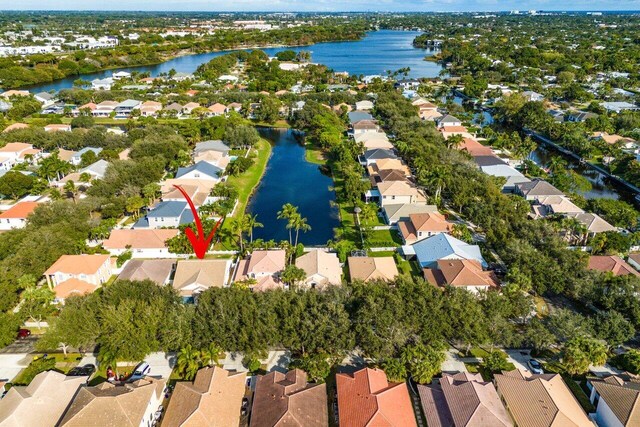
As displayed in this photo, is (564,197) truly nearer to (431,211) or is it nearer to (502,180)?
(502,180)

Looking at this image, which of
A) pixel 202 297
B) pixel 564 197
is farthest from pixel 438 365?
pixel 564 197

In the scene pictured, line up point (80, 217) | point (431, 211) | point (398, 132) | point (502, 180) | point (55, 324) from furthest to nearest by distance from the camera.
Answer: point (398, 132)
point (502, 180)
point (431, 211)
point (80, 217)
point (55, 324)

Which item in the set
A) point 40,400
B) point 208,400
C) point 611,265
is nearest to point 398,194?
point 611,265

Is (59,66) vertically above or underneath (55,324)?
underneath

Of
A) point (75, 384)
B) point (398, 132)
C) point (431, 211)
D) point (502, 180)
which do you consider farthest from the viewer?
point (398, 132)

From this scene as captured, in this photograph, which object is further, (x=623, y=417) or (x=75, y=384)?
(x=75, y=384)
